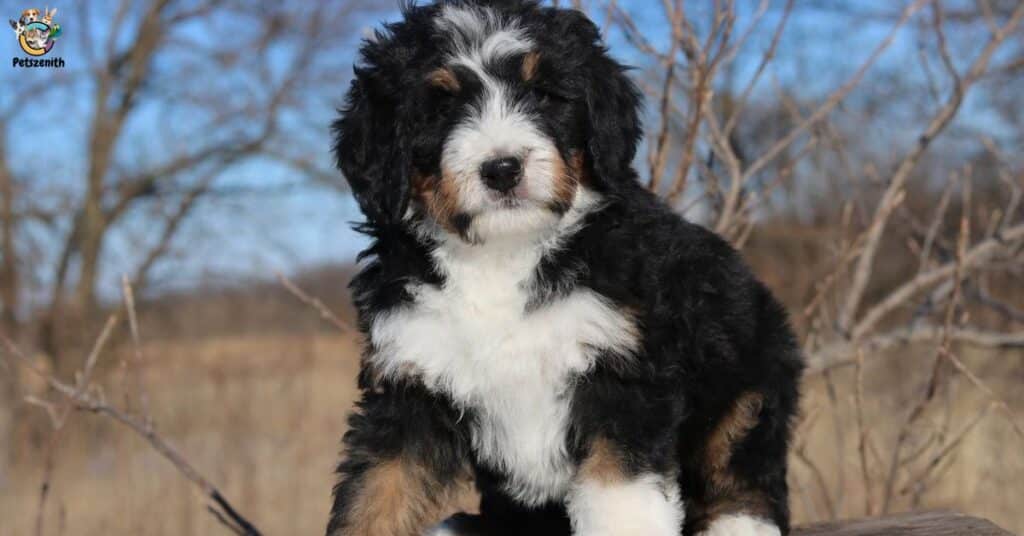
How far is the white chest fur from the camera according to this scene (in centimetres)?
311

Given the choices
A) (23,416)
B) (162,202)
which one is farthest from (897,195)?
(162,202)

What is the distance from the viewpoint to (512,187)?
3043 mm

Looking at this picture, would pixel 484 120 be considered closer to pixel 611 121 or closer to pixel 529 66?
pixel 529 66

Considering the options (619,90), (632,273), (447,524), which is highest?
(619,90)

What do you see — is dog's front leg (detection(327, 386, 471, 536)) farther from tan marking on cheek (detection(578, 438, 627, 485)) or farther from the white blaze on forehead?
the white blaze on forehead

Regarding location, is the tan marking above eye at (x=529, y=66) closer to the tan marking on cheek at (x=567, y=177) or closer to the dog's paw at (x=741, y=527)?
the tan marking on cheek at (x=567, y=177)

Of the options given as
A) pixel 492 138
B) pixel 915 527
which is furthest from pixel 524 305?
pixel 915 527

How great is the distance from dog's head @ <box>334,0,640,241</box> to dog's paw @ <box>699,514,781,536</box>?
1196mm

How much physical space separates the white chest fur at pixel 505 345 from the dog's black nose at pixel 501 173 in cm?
26

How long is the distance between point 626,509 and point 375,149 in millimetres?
1373

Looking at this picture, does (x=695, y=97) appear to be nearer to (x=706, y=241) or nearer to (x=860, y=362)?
(x=706, y=241)

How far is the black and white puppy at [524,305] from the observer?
3086 mm

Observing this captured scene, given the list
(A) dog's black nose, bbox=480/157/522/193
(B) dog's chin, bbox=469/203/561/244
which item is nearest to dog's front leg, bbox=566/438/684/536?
(B) dog's chin, bbox=469/203/561/244

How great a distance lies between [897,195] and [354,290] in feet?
9.73
